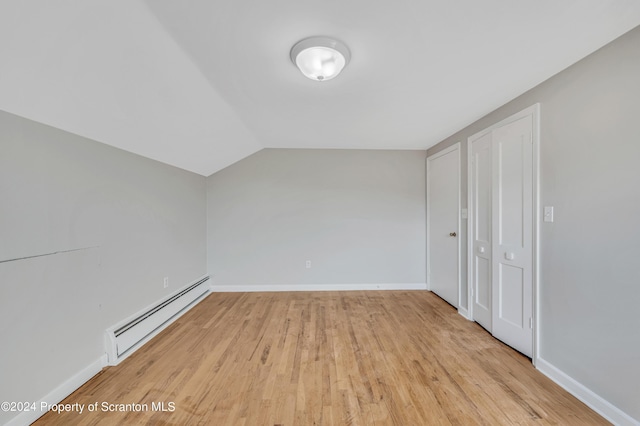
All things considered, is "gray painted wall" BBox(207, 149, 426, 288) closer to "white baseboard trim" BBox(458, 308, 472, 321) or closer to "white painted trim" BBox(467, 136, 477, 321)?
"white baseboard trim" BBox(458, 308, 472, 321)

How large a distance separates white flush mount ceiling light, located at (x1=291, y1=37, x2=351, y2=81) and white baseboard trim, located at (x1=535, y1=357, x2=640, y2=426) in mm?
2610

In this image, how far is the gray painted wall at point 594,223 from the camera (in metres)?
1.34

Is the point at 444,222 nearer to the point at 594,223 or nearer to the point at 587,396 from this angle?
the point at 594,223

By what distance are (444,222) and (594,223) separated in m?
1.80

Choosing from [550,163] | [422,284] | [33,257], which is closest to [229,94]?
[33,257]

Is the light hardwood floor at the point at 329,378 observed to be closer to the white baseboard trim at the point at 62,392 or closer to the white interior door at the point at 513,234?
the white baseboard trim at the point at 62,392

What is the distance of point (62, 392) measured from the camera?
1.57 metres

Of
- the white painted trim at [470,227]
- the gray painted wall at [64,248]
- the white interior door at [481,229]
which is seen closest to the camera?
the gray painted wall at [64,248]

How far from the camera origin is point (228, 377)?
1801 mm

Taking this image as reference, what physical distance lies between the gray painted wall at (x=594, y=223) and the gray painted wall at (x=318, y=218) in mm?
1990

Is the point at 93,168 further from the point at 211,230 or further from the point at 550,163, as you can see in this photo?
the point at 550,163

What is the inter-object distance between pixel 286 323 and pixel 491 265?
87.8 inches

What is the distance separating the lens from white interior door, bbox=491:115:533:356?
1.97m

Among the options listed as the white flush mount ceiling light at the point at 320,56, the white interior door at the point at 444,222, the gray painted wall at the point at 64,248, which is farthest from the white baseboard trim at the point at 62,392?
the white interior door at the point at 444,222
